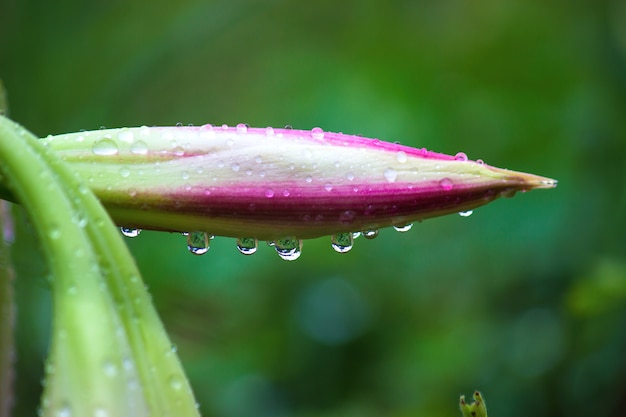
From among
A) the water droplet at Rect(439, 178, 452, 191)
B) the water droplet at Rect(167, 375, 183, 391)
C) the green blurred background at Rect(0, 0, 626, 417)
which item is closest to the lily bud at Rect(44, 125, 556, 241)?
the water droplet at Rect(439, 178, 452, 191)

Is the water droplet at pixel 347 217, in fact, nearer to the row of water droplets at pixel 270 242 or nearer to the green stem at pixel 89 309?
the row of water droplets at pixel 270 242

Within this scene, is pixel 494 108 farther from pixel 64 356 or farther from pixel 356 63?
pixel 64 356

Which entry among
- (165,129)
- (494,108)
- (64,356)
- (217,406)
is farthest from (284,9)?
(64,356)

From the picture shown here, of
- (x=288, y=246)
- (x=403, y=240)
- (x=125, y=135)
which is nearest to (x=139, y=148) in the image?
(x=125, y=135)

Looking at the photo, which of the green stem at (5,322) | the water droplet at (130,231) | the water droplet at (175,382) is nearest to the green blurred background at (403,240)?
the green stem at (5,322)

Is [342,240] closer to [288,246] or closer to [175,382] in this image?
[288,246]
